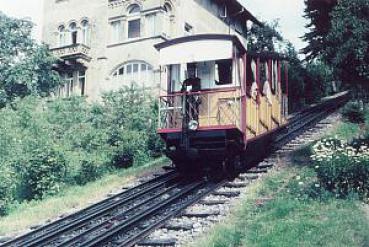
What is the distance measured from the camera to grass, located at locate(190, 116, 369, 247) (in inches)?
325

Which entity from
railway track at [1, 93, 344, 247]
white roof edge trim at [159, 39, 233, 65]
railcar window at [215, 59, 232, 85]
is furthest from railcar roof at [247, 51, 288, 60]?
railway track at [1, 93, 344, 247]

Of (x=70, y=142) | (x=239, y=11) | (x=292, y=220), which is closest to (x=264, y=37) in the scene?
(x=239, y=11)

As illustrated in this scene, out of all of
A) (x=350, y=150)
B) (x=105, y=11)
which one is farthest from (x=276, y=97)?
(x=105, y=11)

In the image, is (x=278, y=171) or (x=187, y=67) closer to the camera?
(x=278, y=171)

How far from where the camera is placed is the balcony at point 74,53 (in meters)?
31.1

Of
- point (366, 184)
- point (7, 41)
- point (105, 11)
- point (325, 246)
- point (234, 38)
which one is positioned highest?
point (105, 11)

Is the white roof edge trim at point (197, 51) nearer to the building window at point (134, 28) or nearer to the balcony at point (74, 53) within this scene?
the building window at point (134, 28)

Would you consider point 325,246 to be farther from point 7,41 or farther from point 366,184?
point 7,41

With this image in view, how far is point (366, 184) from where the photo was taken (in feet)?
34.1

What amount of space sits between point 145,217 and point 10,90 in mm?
20404

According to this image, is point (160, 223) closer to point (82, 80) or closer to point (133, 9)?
point (133, 9)

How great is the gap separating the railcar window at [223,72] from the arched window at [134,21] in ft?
55.1

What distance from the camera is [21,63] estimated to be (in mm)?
28938

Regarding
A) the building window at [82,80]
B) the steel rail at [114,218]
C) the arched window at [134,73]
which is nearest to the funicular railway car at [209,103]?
the steel rail at [114,218]
